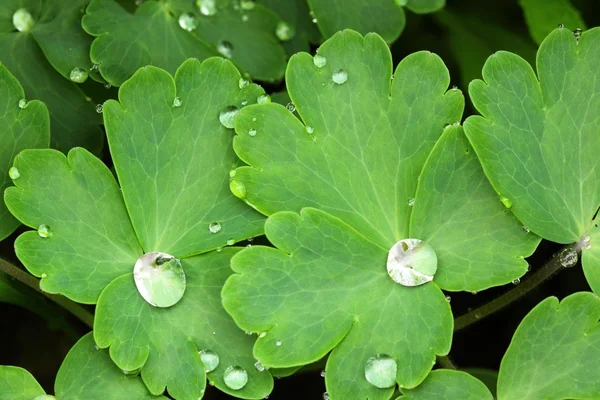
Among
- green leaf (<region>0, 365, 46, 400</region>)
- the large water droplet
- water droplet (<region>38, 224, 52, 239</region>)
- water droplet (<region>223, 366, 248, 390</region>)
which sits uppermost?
water droplet (<region>38, 224, 52, 239</region>)

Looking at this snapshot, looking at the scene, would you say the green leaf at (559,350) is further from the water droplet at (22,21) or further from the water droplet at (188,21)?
the water droplet at (22,21)

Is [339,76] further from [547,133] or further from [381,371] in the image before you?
[381,371]

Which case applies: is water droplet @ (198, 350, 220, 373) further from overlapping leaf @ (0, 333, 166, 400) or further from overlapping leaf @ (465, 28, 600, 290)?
overlapping leaf @ (465, 28, 600, 290)

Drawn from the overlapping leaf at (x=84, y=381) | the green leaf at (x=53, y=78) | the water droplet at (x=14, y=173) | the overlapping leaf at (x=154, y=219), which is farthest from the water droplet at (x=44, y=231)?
the green leaf at (x=53, y=78)

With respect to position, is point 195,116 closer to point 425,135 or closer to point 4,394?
point 425,135

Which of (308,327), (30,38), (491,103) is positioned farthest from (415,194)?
(30,38)

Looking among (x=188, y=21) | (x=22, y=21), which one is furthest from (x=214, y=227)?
(x=22, y=21)

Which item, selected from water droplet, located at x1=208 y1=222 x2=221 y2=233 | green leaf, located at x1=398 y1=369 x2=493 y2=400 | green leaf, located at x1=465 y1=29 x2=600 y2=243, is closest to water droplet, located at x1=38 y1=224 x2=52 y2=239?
water droplet, located at x1=208 y1=222 x2=221 y2=233
